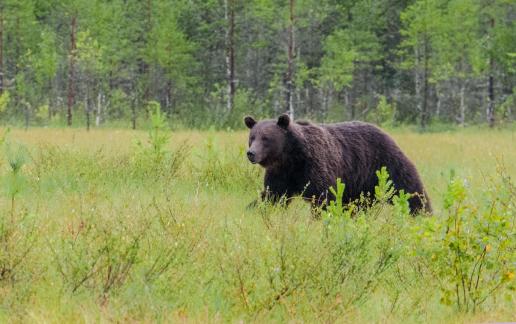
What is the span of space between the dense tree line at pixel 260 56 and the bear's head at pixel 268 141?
17631mm

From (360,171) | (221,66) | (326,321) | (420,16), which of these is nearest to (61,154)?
(360,171)

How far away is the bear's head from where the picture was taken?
763 cm

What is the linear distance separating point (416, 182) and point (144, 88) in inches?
1408

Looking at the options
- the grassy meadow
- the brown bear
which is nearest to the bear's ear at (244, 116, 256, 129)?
the brown bear

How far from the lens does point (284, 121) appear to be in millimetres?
7902

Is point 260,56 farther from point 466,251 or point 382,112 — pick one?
point 466,251

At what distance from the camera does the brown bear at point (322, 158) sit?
7750mm

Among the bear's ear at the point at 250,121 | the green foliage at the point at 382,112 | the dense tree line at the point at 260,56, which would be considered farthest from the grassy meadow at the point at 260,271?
the green foliage at the point at 382,112

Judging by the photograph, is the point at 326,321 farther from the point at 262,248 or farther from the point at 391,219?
the point at 391,219

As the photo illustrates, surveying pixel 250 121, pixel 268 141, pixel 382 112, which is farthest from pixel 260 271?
pixel 382 112

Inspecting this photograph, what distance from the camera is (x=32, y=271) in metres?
4.48

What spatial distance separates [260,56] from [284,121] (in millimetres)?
40972

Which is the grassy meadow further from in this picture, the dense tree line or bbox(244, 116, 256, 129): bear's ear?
the dense tree line

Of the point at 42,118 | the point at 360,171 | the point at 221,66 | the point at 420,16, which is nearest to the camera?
the point at 360,171
